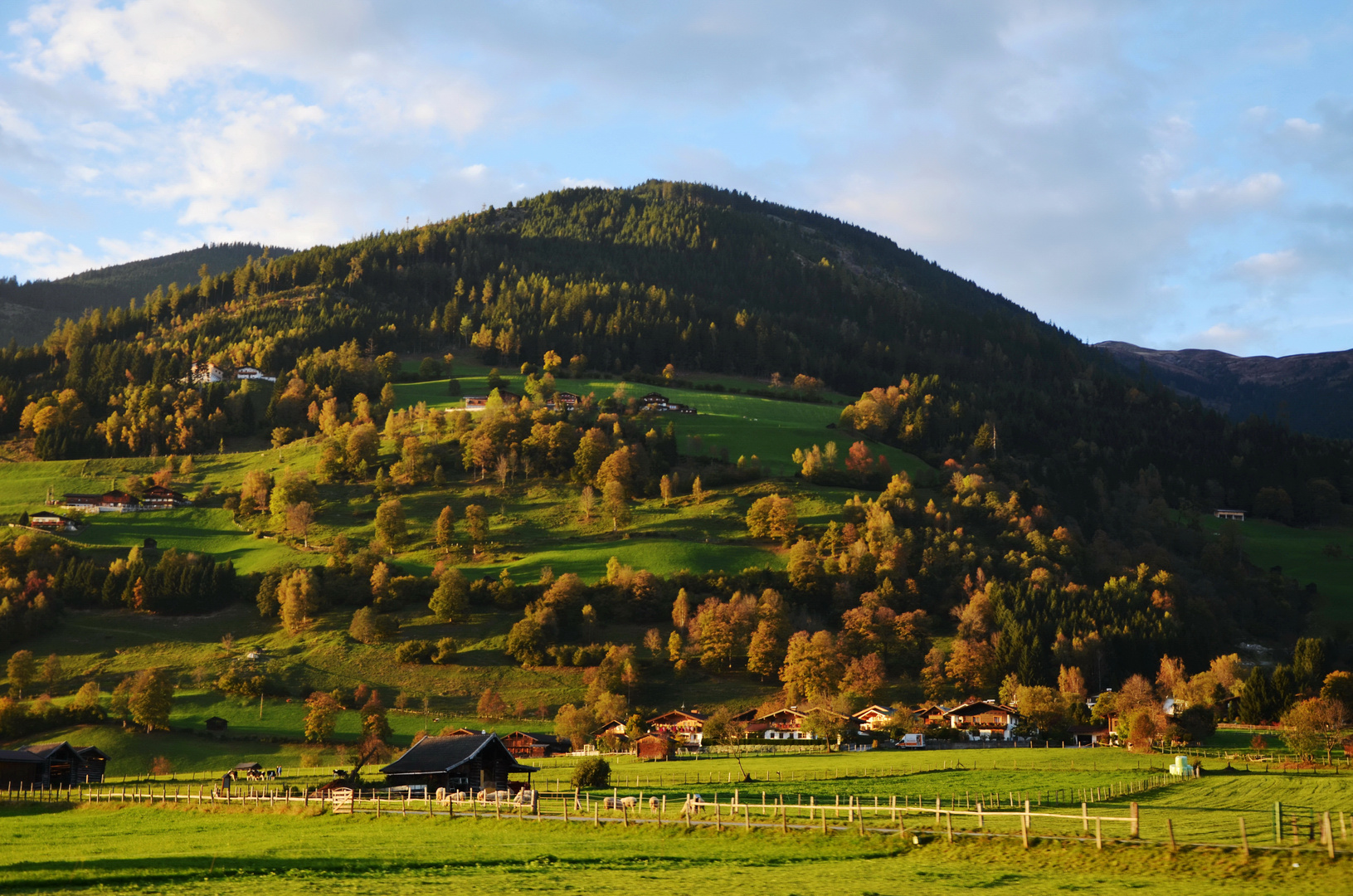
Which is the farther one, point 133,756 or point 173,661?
point 173,661

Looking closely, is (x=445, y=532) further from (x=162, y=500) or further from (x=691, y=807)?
(x=691, y=807)

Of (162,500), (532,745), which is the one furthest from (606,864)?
(162,500)

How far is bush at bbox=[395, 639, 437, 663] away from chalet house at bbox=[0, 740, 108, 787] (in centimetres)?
3127

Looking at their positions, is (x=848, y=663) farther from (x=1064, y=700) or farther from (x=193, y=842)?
(x=193, y=842)

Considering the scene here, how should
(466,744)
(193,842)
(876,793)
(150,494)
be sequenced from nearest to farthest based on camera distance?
1. (193,842)
2. (876,793)
3. (466,744)
4. (150,494)

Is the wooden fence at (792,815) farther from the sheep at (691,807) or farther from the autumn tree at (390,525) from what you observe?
the autumn tree at (390,525)

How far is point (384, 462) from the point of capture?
542ft

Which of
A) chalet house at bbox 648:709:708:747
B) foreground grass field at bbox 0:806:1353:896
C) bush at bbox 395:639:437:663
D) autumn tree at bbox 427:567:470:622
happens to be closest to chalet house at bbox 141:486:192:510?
autumn tree at bbox 427:567:470:622

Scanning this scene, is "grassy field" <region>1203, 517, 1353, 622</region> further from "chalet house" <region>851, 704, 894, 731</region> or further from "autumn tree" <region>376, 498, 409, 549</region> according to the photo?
"autumn tree" <region>376, 498, 409, 549</region>

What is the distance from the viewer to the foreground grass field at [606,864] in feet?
94.7

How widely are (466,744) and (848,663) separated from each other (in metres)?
55.1

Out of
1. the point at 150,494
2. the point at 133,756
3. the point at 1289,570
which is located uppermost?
the point at 150,494

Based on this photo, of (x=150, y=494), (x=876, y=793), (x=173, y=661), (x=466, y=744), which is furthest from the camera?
(x=150, y=494)


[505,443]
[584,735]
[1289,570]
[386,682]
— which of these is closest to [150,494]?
[505,443]
